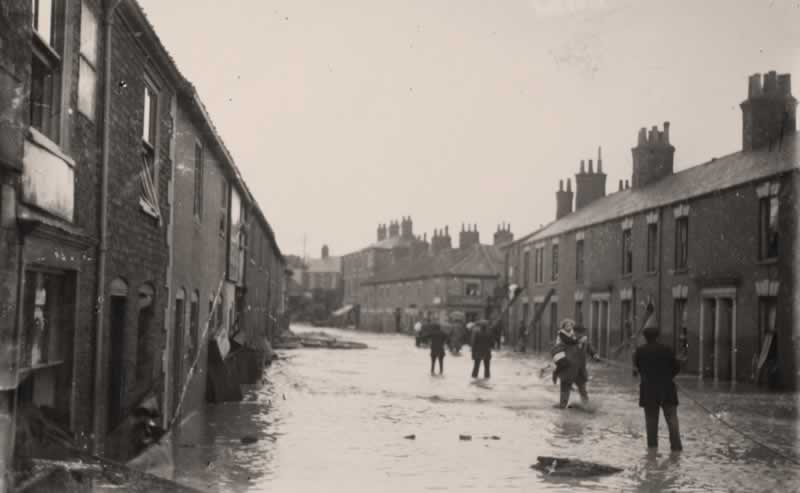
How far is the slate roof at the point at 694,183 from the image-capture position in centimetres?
2498

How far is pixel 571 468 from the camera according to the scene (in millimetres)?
10414

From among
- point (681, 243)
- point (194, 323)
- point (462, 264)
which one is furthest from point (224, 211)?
point (462, 264)

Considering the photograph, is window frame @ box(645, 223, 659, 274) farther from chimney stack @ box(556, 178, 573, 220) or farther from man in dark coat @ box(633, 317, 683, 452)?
man in dark coat @ box(633, 317, 683, 452)

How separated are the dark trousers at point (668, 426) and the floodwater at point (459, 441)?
0.63 feet

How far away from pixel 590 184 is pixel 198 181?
109ft

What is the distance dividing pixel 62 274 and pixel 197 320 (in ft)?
26.9

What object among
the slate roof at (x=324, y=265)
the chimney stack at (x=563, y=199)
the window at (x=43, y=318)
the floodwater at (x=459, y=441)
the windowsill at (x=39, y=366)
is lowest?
the floodwater at (x=459, y=441)

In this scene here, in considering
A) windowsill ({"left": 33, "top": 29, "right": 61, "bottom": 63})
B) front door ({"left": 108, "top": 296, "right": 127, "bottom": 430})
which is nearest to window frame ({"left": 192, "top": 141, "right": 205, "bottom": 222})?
front door ({"left": 108, "top": 296, "right": 127, "bottom": 430})

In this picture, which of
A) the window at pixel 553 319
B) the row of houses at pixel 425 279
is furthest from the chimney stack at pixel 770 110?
the row of houses at pixel 425 279

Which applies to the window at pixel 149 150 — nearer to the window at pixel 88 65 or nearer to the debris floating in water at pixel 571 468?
the window at pixel 88 65

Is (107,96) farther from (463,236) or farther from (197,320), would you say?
(463,236)

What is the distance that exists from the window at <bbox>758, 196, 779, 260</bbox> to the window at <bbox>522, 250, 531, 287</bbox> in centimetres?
2422

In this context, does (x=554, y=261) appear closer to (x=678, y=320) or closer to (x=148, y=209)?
(x=678, y=320)

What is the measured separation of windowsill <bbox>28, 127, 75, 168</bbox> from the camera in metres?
6.76
